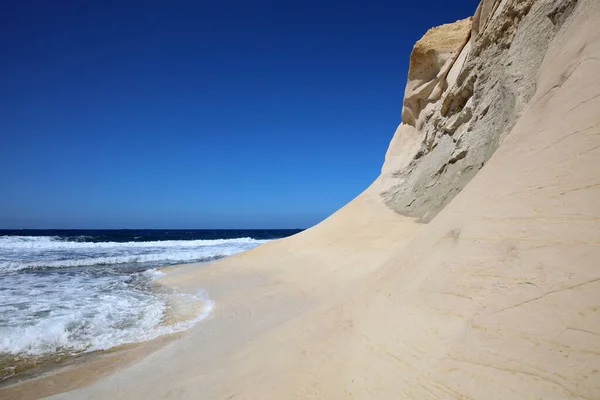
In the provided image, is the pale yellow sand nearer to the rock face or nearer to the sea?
the rock face

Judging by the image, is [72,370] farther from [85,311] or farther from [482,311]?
[482,311]

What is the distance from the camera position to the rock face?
16.9ft

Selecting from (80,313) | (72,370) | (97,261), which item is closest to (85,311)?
(80,313)

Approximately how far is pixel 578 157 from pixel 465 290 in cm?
140

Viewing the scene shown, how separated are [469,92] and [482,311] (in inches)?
256

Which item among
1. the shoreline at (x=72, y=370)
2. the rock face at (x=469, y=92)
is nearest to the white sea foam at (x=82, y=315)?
the shoreline at (x=72, y=370)

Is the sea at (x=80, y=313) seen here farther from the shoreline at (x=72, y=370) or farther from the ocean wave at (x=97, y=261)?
the ocean wave at (x=97, y=261)

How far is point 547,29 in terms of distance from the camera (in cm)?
481

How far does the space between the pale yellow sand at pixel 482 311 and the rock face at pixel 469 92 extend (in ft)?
2.74

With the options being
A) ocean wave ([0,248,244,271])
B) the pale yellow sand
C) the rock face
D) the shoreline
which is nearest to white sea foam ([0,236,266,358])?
the shoreline

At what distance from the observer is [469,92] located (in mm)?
7422

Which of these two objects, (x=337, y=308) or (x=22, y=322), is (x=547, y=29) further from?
(x=22, y=322)

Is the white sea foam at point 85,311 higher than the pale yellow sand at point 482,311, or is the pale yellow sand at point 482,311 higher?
the pale yellow sand at point 482,311

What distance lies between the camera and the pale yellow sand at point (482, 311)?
195 cm
